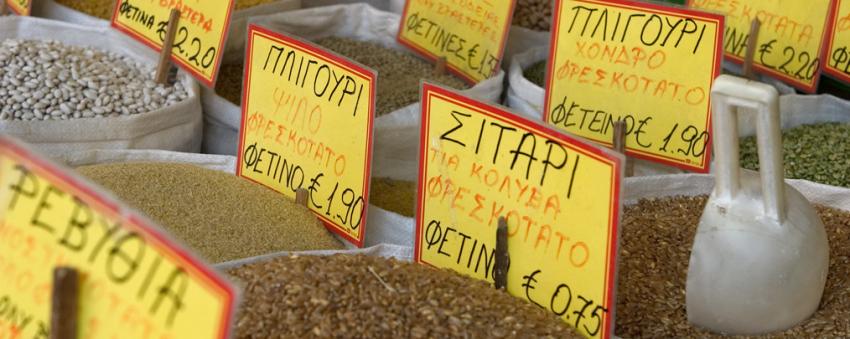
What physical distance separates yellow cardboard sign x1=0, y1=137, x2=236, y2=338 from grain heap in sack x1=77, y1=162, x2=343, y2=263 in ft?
1.67

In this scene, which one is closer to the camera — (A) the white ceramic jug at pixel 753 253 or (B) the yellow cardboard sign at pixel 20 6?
(A) the white ceramic jug at pixel 753 253

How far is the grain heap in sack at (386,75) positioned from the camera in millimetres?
2143

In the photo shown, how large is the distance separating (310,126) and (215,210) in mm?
186

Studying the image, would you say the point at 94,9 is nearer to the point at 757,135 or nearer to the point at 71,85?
the point at 71,85

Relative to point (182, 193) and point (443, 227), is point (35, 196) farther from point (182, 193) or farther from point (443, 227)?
point (182, 193)

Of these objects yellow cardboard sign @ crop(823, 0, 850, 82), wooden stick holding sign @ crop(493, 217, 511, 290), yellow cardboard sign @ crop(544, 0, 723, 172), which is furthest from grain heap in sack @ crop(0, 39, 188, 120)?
yellow cardboard sign @ crop(823, 0, 850, 82)

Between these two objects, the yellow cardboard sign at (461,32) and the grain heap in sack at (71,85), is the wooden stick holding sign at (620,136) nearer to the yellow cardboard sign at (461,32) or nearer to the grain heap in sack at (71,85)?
the yellow cardboard sign at (461,32)

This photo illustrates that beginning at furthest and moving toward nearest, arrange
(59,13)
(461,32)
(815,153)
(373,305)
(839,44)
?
(59,13) < (461,32) < (839,44) < (815,153) < (373,305)

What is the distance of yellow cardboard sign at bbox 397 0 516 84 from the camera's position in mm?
2129

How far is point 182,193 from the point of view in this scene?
1.61 m

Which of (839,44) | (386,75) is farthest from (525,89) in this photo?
(839,44)

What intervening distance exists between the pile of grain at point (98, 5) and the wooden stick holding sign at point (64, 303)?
5.28 feet

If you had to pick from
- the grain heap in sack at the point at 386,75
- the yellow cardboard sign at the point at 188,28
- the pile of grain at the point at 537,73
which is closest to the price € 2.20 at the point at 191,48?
the yellow cardboard sign at the point at 188,28

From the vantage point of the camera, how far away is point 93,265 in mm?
866
